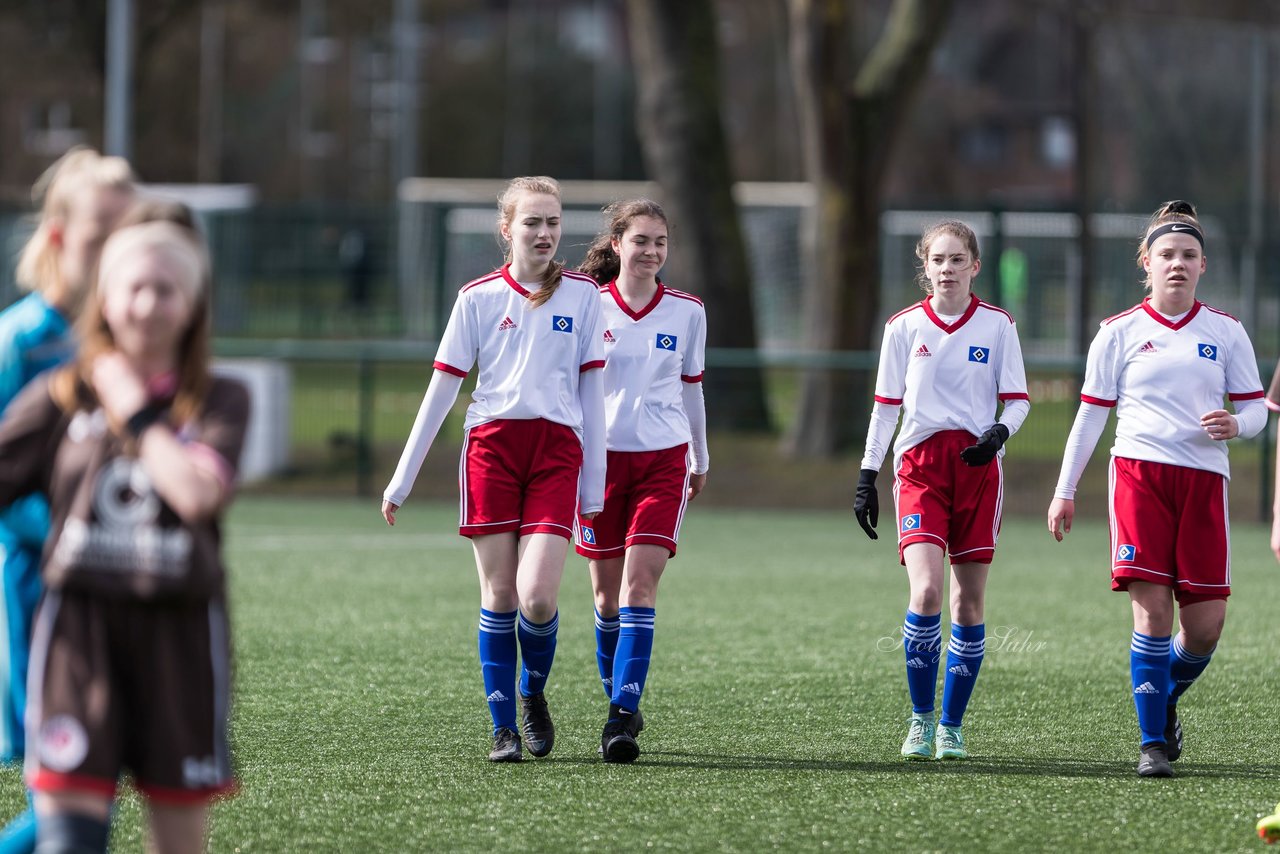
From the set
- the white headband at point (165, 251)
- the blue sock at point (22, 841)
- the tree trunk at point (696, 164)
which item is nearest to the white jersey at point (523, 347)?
the blue sock at point (22, 841)

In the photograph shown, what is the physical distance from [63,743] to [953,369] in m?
3.67

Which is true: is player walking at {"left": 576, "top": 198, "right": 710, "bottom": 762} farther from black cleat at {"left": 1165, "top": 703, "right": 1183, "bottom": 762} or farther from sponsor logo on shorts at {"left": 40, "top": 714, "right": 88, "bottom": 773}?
sponsor logo on shorts at {"left": 40, "top": 714, "right": 88, "bottom": 773}

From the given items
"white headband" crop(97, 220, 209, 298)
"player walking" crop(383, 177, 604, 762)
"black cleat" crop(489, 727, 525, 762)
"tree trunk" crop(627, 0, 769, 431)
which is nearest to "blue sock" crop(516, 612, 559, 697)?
"player walking" crop(383, 177, 604, 762)

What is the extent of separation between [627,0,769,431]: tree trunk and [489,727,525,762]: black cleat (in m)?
14.2

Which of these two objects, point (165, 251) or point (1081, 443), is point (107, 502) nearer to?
point (165, 251)

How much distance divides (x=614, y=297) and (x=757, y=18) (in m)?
51.6

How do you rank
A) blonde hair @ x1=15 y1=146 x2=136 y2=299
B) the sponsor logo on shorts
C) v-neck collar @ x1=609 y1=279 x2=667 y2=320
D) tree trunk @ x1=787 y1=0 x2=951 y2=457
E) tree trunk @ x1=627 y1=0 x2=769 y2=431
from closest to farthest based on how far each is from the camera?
the sponsor logo on shorts < blonde hair @ x1=15 y1=146 x2=136 y2=299 < v-neck collar @ x1=609 y1=279 x2=667 y2=320 < tree trunk @ x1=787 y1=0 x2=951 y2=457 < tree trunk @ x1=627 y1=0 x2=769 y2=431

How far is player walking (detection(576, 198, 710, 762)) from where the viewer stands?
627 cm

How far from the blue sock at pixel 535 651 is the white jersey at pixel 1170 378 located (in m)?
1.99

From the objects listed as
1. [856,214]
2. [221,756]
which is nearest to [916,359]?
[221,756]

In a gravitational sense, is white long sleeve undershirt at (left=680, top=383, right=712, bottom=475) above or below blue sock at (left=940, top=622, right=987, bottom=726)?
above

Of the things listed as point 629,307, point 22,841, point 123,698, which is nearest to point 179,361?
point 123,698

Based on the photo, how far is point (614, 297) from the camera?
6.44m

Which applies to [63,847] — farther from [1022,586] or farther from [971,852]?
[1022,586]
